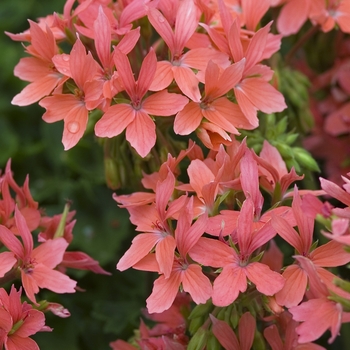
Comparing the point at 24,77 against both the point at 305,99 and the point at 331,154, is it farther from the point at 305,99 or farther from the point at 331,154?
the point at 331,154

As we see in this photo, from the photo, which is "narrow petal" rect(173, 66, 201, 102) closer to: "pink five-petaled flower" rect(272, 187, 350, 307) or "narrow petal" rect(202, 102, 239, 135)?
"narrow petal" rect(202, 102, 239, 135)

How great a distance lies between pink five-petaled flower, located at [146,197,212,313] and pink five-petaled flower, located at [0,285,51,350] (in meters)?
0.14

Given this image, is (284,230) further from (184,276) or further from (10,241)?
(10,241)

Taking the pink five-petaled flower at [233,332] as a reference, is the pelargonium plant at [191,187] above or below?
above

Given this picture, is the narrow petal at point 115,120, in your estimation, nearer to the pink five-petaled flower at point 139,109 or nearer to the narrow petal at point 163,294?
the pink five-petaled flower at point 139,109

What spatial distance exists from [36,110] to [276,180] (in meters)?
0.82

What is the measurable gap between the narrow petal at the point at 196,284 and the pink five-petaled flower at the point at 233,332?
7 cm

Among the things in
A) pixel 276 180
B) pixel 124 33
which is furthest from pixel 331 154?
pixel 124 33

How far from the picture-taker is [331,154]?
136cm

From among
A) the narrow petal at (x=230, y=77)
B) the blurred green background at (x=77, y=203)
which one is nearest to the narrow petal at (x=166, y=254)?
the narrow petal at (x=230, y=77)

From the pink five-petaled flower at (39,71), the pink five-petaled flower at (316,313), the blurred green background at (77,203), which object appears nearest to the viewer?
the pink five-petaled flower at (316,313)

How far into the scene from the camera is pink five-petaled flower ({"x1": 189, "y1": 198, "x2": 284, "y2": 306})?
746mm

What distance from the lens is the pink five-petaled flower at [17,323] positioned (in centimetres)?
79

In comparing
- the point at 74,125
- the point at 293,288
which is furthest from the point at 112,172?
the point at 293,288
